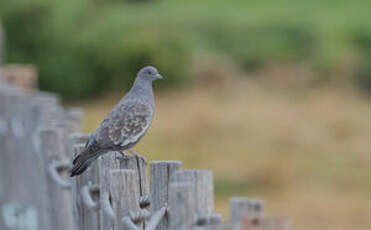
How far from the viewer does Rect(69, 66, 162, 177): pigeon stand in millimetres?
4039

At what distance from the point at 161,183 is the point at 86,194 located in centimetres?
75

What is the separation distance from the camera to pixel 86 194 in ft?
11.5

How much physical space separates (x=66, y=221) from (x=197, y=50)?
14.2 metres

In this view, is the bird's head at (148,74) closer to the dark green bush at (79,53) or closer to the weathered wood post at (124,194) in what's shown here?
the weathered wood post at (124,194)

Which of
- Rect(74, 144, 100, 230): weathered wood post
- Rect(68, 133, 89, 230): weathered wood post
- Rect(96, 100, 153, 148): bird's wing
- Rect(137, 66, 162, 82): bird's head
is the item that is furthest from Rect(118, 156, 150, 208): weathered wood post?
Rect(137, 66, 162, 82): bird's head

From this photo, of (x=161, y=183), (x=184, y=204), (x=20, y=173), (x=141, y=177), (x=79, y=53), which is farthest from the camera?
(x=79, y=53)

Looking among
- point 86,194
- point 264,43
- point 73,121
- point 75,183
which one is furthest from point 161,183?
point 264,43

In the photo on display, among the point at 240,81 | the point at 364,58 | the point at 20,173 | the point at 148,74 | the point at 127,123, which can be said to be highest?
the point at 364,58

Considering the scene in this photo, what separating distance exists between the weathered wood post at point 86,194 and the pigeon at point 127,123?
0.11 m

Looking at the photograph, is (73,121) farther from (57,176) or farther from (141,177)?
(141,177)

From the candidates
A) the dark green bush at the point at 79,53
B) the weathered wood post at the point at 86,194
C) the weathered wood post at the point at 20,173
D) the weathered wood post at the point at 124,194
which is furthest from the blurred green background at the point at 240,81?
the weathered wood post at the point at 124,194

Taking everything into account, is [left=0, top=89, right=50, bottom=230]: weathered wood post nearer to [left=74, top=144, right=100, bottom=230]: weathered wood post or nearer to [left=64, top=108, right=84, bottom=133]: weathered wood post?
[left=64, top=108, right=84, bottom=133]: weathered wood post

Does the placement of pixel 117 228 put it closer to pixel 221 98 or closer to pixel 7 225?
pixel 7 225

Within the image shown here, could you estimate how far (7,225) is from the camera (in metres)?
5.81
